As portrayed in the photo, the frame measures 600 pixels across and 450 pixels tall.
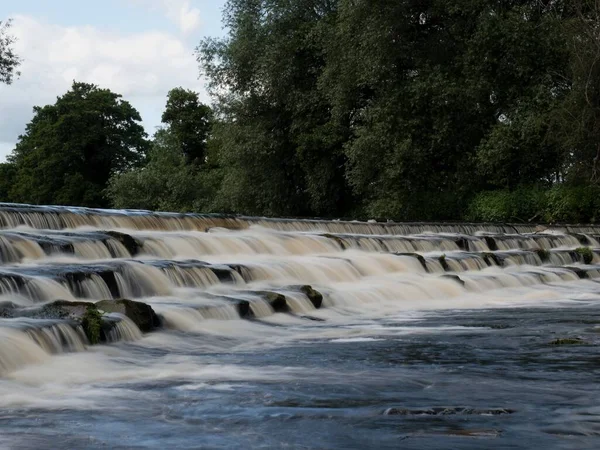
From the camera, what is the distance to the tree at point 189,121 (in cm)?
7638

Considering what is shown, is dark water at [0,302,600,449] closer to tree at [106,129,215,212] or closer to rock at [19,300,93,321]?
rock at [19,300,93,321]

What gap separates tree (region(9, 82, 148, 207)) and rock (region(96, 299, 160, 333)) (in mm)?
60865

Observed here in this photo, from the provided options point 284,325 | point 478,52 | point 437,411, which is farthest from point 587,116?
point 437,411

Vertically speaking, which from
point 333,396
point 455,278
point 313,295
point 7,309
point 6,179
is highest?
point 6,179

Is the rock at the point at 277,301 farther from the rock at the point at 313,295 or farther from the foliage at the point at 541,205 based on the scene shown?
the foliage at the point at 541,205

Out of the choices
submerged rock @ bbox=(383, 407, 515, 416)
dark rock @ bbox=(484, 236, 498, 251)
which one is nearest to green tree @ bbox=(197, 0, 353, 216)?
dark rock @ bbox=(484, 236, 498, 251)

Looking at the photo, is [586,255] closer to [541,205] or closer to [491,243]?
[491,243]

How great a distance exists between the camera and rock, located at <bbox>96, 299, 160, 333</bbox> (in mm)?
9625

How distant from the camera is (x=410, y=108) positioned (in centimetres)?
4000

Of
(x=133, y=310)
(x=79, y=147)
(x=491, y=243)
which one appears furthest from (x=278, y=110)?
(x=133, y=310)

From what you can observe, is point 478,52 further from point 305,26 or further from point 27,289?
point 27,289

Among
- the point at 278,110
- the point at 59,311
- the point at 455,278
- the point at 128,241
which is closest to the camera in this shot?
the point at 59,311

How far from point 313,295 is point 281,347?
12.4ft

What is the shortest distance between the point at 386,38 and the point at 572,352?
32.0 metres
